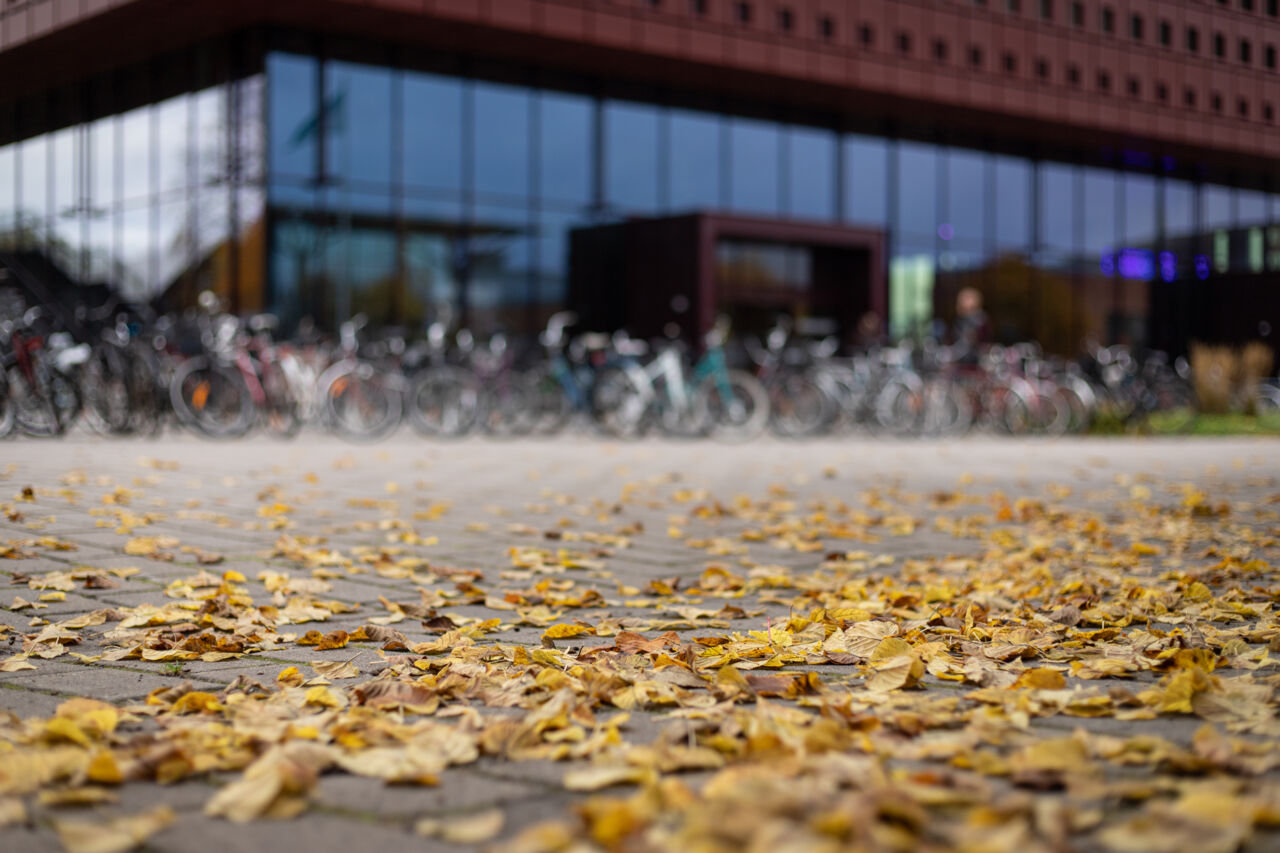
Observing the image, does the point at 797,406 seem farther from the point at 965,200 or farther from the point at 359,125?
the point at 965,200

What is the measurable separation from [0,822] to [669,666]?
Result: 1.42 meters

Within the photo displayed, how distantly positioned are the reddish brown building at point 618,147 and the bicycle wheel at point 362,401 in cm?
557

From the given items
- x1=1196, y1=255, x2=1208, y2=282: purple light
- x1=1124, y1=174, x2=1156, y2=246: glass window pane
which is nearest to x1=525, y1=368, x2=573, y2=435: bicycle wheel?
x1=1124, y1=174, x2=1156, y2=246: glass window pane

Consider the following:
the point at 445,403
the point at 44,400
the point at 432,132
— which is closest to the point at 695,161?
the point at 432,132

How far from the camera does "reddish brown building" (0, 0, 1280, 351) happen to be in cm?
1819

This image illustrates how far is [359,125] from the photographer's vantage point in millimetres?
18734

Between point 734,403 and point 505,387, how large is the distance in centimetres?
275

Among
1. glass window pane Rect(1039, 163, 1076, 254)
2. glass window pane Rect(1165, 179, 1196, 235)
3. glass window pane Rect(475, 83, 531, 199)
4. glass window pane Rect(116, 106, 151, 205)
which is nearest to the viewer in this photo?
glass window pane Rect(116, 106, 151, 205)

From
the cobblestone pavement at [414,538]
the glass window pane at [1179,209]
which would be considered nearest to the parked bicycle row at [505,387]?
the cobblestone pavement at [414,538]

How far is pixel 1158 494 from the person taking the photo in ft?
24.9

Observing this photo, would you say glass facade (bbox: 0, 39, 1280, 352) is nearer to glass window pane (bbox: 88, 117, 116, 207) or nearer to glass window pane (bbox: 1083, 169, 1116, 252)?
glass window pane (bbox: 88, 117, 116, 207)

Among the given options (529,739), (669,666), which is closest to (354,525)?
(669,666)

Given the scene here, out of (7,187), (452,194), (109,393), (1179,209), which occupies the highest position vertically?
(1179,209)

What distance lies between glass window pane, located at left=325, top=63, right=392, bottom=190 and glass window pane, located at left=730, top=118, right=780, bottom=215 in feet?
22.2
